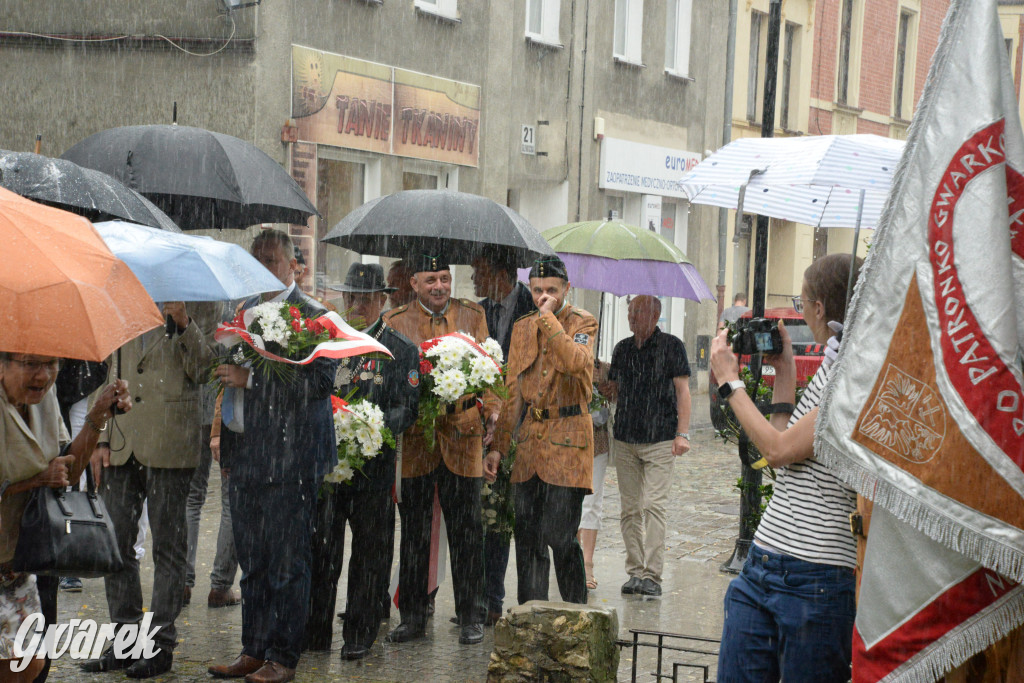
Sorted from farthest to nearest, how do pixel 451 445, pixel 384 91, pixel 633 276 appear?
pixel 384 91, pixel 633 276, pixel 451 445

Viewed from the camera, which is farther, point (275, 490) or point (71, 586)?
point (71, 586)

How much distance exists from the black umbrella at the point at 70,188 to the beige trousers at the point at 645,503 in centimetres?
366

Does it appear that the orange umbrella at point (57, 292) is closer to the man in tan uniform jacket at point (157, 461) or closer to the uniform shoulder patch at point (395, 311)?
the man in tan uniform jacket at point (157, 461)

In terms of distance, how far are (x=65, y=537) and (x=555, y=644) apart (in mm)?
2221

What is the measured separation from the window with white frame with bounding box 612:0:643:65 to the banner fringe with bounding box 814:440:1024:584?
19.6 m

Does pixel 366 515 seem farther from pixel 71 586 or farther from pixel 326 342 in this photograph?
pixel 71 586

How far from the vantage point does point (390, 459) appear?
6758 mm

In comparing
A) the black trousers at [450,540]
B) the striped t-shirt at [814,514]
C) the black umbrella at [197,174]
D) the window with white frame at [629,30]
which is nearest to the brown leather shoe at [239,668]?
the black trousers at [450,540]

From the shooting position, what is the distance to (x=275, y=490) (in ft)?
20.1

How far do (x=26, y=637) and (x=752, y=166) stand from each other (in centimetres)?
449

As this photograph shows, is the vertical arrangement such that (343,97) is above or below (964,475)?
above

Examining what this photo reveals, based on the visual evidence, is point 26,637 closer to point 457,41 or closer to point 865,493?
point 865,493

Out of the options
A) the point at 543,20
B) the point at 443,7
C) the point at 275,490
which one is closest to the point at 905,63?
the point at 543,20

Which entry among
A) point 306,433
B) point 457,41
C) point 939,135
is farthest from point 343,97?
point 939,135
